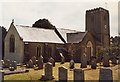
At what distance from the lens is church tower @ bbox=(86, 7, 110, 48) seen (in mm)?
34062

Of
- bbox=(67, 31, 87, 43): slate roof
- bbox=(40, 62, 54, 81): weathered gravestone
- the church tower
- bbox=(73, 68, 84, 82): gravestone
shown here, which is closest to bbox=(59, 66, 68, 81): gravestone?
bbox=(73, 68, 84, 82): gravestone

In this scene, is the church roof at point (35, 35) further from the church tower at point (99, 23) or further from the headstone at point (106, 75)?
the headstone at point (106, 75)

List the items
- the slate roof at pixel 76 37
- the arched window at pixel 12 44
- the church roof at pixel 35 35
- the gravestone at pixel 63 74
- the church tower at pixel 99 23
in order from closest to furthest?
1. the gravestone at pixel 63 74
2. the church roof at pixel 35 35
3. the arched window at pixel 12 44
4. the slate roof at pixel 76 37
5. the church tower at pixel 99 23

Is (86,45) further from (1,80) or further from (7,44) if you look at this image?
(1,80)

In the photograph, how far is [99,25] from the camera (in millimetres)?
34156

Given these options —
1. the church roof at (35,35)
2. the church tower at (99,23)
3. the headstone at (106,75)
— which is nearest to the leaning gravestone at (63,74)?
the headstone at (106,75)

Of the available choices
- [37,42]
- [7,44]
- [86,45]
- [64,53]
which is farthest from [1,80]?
[86,45]

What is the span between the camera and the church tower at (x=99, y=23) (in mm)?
34062

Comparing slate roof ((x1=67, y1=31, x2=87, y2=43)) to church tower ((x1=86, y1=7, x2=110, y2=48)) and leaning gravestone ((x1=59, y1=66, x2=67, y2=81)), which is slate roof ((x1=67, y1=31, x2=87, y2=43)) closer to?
church tower ((x1=86, y1=7, x2=110, y2=48))

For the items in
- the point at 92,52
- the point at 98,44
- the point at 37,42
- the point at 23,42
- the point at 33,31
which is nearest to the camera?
the point at 23,42

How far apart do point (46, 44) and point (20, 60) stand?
17.9 feet

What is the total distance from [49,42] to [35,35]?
2923 mm

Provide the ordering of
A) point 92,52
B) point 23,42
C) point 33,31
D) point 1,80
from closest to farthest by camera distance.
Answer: point 1,80
point 23,42
point 33,31
point 92,52

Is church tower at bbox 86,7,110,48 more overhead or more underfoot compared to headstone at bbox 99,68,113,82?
more overhead
